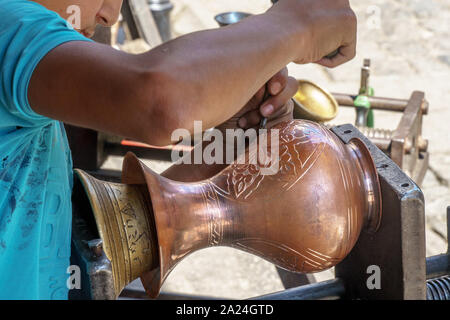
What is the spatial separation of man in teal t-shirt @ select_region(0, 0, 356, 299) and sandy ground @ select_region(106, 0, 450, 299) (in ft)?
4.90

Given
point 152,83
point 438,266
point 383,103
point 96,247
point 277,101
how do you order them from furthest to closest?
point 383,103 < point 438,266 < point 277,101 < point 96,247 < point 152,83

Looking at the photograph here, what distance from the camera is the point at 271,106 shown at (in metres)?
1.08

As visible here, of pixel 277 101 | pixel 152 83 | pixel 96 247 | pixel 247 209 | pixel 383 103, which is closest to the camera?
pixel 152 83

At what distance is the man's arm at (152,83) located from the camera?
0.62m

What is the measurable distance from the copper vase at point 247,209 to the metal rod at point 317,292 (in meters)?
0.24

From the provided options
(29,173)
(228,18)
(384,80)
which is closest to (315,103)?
(228,18)

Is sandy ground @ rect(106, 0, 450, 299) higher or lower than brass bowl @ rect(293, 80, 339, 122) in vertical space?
lower

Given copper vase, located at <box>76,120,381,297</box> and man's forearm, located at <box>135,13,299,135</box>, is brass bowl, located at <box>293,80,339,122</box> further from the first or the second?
man's forearm, located at <box>135,13,299,135</box>

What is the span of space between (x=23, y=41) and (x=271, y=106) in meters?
0.52

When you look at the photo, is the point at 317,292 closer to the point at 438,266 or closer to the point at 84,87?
the point at 438,266

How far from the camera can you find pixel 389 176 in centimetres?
101

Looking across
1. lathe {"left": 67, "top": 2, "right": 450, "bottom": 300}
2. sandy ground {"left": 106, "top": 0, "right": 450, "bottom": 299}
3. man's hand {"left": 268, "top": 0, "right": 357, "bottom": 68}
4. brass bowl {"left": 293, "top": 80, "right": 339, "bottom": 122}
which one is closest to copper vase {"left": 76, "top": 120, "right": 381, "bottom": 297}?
lathe {"left": 67, "top": 2, "right": 450, "bottom": 300}

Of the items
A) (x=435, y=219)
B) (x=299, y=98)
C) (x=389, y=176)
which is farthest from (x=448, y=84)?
(x=389, y=176)

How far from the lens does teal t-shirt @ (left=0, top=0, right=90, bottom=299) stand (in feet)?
2.14
